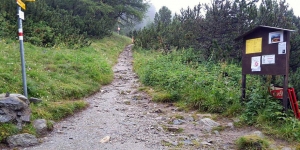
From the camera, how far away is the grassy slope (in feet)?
20.3

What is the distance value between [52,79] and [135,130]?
13.6 feet

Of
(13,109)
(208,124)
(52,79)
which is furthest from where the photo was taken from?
(52,79)

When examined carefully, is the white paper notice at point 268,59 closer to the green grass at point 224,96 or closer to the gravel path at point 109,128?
the green grass at point 224,96

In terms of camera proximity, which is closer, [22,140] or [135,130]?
[22,140]

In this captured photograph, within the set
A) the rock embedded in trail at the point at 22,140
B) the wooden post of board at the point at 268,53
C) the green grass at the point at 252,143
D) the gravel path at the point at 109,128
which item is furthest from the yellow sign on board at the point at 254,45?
the rock embedded in trail at the point at 22,140

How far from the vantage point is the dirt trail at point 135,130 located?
4694mm

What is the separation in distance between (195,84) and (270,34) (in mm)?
2778

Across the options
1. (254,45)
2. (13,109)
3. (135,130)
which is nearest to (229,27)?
(254,45)

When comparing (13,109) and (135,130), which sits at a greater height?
(13,109)

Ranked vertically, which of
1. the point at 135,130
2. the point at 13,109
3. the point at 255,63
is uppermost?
the point at 255,63

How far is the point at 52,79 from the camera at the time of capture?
8.33 m

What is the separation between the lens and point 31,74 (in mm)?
7793

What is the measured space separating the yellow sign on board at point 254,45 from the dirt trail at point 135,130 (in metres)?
1.83

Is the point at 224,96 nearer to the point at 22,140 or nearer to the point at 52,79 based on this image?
the point at 22,140
